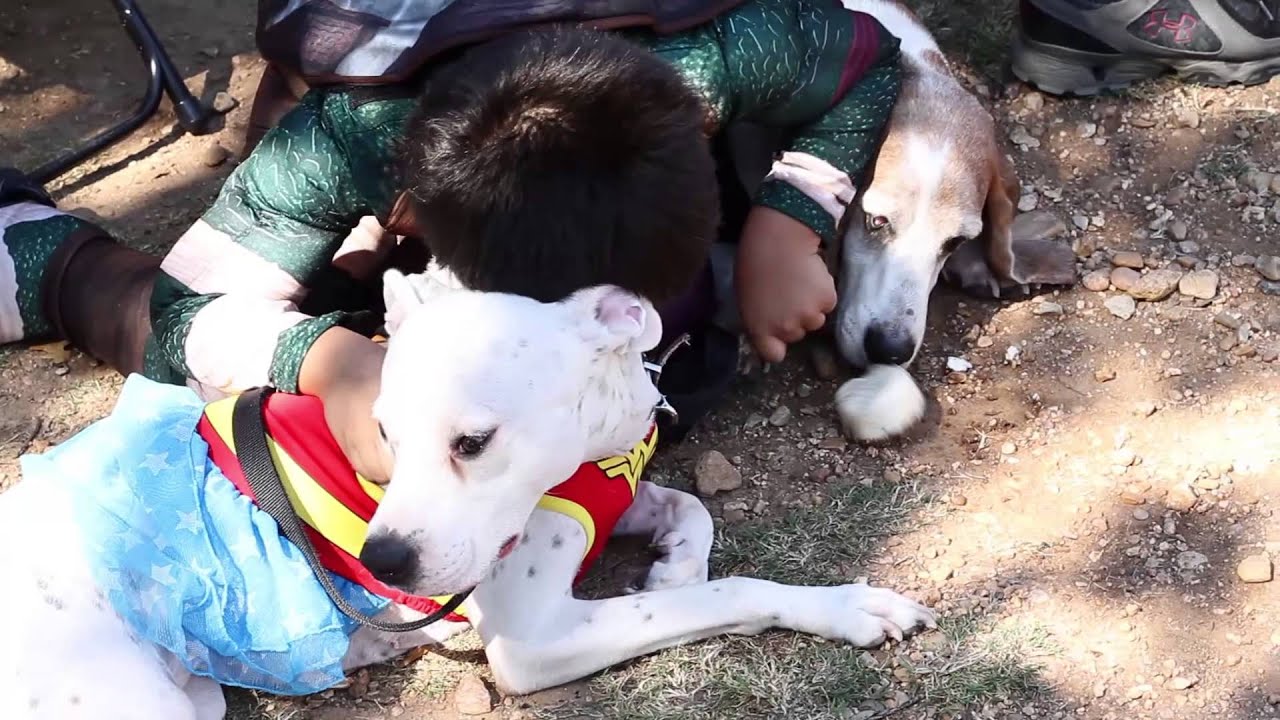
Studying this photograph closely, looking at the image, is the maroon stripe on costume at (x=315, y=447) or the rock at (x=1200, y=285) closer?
the maroon stripe on costume at (x=315, y=447)

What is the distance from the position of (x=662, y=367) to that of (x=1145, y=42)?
1.78 metres

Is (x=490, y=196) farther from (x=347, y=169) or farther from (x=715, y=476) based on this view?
(x=715, y=476)

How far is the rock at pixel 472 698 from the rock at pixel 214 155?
6.39ft

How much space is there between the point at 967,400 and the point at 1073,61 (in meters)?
1.17

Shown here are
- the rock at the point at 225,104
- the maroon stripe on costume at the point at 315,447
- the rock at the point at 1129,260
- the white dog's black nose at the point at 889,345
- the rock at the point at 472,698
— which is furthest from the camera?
the rock at the point at 225,104

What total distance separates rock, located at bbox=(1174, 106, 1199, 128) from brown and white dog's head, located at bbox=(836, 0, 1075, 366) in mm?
705

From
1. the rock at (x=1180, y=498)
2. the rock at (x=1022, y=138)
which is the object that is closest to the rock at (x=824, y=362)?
the rock at (x=1180, y=498)

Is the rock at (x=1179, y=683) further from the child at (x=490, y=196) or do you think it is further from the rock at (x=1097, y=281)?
the rock at (x=1097, y=281)

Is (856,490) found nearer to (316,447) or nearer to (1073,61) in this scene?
(316,447)

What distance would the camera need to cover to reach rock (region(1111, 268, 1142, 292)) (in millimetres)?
3246

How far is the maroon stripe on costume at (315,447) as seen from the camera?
93.7 inches

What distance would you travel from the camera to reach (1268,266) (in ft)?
10.6

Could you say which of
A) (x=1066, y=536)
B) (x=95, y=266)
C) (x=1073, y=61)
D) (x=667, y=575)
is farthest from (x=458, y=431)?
(x=1073, y=61)

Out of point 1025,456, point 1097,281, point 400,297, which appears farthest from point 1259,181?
point 400,297
